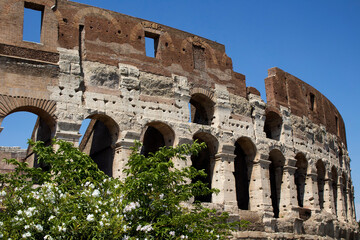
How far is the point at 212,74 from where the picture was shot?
15953 mm

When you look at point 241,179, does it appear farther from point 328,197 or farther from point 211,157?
point 328,197

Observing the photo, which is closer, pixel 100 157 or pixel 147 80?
pixel 147 80

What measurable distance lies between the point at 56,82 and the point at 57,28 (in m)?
1.65

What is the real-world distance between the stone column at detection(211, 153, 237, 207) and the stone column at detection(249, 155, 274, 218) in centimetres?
139

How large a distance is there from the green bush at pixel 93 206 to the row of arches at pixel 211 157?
15.8ft

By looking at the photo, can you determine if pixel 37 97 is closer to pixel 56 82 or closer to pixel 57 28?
pixel 56 82

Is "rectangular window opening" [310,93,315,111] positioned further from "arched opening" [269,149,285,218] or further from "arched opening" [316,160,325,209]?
"arched opening" [269,149,285,218]

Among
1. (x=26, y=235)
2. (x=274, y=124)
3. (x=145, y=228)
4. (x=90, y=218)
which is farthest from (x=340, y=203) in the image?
(x=26, y=235)

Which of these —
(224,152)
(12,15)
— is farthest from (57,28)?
(224,152)

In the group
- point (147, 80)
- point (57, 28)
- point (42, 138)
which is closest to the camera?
point (57, 28)

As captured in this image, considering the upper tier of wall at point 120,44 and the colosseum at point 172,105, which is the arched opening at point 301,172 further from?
the upper tier of wall at point 120,44

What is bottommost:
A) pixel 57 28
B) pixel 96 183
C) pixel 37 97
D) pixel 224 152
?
pixel 96 183

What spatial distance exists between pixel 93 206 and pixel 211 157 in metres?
8.04

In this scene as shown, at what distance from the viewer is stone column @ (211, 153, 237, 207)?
570 inches
